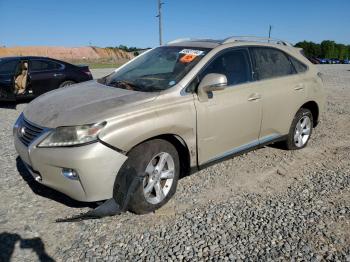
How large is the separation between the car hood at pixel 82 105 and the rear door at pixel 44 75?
19.5 ft

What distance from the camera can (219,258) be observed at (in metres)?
2.89

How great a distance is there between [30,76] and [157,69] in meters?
6.37

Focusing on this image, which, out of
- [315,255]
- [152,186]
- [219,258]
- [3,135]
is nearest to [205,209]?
[152,186]

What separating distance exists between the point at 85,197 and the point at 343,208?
2.72 meters

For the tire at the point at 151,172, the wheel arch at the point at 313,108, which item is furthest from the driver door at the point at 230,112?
the wheel arch at the point at 313,108

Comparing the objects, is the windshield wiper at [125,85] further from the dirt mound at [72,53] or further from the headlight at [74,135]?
the dirt mound at [72,53]

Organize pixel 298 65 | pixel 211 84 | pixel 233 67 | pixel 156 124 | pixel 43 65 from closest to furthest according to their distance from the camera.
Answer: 1. pixel 156 124
2. pixel 211 84
3. pixel 233 67
4. pixel 298 65
5. pixel 43 65

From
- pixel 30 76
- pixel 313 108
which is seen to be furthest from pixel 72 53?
pixel 313 108

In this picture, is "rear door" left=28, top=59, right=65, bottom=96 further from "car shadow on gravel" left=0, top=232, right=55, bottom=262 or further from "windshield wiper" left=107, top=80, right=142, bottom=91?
"car shadow on gravel" left=0, top=232, right=55, bottom=262

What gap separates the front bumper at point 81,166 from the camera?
3.07 m

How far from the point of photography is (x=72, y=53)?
78.7 metres

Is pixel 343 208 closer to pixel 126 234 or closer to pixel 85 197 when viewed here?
pixel 126 234

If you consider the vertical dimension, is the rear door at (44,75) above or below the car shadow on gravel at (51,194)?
above

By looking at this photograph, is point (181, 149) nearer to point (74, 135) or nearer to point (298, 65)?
point (74, 135)
